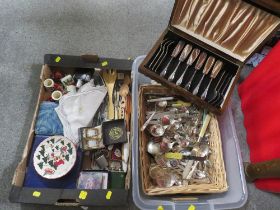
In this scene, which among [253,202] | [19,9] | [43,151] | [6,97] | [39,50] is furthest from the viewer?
[19,9]

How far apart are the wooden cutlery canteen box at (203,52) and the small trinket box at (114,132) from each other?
266 mm

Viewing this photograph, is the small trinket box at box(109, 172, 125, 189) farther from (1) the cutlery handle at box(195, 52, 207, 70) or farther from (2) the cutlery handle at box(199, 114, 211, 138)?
(1) the cutlery handle at box(195, 52, 207, 70)

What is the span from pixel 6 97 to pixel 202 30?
3.46 ft

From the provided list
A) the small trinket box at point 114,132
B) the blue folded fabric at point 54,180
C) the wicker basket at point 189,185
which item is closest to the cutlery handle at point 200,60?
the wicker basket at point 189,185

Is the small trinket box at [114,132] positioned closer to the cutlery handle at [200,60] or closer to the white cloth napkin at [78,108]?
the white cloth napkin at [78,108]

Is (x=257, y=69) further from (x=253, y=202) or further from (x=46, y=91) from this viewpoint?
(x=46, y=91)

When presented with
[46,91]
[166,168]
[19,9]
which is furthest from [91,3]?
[166,168]

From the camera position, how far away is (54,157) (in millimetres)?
1234

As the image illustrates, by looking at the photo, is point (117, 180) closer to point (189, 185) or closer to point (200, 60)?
point (189, 185)

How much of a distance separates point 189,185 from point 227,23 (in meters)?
0.66

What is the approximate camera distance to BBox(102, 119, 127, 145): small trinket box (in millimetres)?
1280

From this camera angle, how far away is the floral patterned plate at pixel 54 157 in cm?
121

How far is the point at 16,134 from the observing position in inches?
57.0

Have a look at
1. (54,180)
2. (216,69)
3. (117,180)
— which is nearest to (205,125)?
(216,69)
